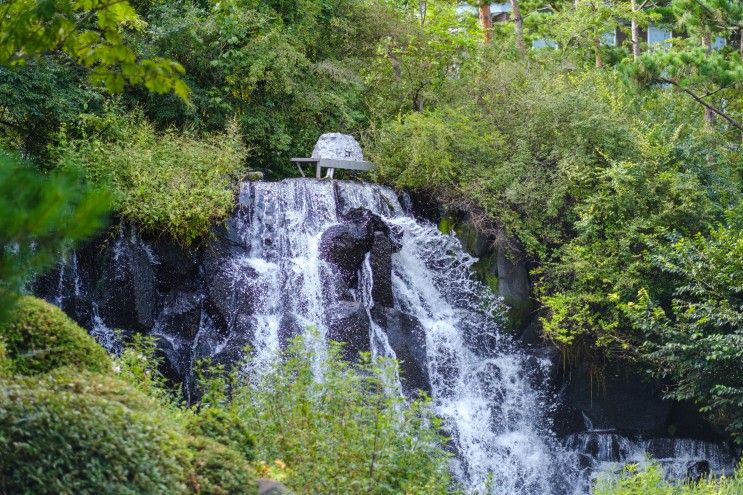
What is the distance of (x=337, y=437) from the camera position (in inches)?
277

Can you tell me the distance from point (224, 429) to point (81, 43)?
108 inches

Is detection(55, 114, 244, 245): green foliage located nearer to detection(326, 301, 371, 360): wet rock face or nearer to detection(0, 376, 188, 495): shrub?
detection(326, 301, 371, 360): wet rock face

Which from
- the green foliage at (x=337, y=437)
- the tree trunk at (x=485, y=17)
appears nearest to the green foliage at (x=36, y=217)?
the green foliage at (x=337, y=437)

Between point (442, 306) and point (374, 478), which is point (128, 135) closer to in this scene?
point (442, 306)

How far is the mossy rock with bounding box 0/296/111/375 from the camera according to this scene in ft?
20.6

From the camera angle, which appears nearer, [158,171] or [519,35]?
[158,171]

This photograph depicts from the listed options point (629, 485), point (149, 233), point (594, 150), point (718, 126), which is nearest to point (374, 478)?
point (629, 485)

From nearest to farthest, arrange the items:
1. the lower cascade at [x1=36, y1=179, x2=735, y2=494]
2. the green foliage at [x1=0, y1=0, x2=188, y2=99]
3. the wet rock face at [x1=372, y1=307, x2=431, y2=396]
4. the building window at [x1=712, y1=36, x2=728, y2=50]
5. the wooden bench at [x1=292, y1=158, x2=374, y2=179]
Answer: the green foliage at [x1=0, y1=0, x2=188, y2=99], the lower cascade at [x1=36, y1=179, x2=735, y2=494], the wet rock face at [x1=372, y1=307, x2=431, y2=396], the wooden bench at [x1=292, y1=158, x2=374, y2=179], the building window at [x1=712, y1=36, x2=728, y2=50]

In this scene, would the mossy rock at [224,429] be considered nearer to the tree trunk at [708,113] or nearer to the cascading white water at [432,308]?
the cascading white water at [432,308]

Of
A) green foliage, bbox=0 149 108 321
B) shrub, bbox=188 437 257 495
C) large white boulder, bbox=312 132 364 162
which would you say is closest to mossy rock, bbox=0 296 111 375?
shrub, bbox=188 437 257 495

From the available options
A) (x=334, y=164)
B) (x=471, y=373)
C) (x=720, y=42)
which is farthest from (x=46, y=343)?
(x=720, y=42)

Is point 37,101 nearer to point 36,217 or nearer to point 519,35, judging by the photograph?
point 36,217

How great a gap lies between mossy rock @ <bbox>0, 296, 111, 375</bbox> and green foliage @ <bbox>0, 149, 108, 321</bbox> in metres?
2.09

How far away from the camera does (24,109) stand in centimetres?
1259
